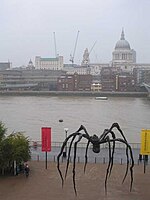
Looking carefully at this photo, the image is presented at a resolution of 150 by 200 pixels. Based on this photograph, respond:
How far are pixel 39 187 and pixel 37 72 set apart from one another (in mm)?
58154

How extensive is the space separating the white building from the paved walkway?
87129 millimetres

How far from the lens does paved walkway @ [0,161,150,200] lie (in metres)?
7.00

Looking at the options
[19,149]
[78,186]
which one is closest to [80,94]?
[19,149]

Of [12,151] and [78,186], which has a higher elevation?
[12,151]

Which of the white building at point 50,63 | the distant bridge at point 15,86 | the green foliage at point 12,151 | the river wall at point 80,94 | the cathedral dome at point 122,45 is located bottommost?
the green foliage at point 12,151

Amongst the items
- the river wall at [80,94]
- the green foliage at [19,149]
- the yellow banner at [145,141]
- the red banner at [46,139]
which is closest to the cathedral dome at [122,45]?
the river wall at [80,94]

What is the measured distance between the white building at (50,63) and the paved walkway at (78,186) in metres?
87.1

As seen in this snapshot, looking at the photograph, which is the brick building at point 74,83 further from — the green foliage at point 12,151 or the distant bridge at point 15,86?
the green foliage at point 12,151

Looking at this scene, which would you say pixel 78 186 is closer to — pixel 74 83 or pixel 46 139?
pixel 46 139

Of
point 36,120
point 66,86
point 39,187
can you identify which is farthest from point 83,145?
point 66,86

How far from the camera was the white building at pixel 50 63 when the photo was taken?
9731 centimetres

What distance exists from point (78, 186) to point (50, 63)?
92.3 meters

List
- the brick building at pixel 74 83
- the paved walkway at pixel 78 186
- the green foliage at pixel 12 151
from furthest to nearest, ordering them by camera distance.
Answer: the brick building at pixel 74 83, the green foliage at pixel 12 151, the paved walkway at pixel 78 186

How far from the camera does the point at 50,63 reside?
9906cm
